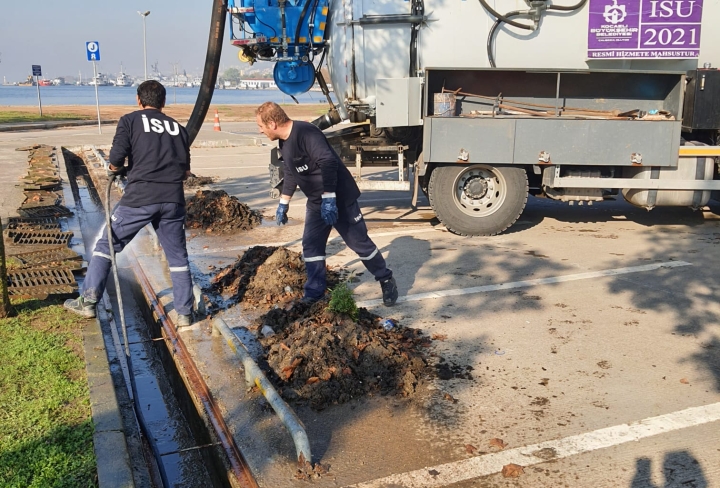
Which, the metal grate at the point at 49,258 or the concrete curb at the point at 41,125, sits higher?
the concrete curb at the point at 41,125

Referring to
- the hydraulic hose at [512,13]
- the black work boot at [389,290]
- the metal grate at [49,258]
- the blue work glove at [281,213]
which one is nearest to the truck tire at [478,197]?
the hydraulic hose at [512,13]

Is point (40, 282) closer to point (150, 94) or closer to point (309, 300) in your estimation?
point (150, 94)

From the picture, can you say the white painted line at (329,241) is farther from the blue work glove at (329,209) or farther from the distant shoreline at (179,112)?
the distant shoreline at (179,112)

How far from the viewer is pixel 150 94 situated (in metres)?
5.13

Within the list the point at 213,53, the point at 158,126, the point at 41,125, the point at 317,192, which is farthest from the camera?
the point at 41,125

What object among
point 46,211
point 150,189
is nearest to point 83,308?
point 150,189

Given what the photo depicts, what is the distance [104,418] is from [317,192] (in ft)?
8.28

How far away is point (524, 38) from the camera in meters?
8.20

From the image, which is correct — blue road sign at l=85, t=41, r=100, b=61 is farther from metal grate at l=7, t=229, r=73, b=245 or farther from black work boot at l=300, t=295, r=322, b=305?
black work boot at l=300, t=295, r=322, b=305

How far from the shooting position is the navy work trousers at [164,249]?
Answer: 523 centimetres

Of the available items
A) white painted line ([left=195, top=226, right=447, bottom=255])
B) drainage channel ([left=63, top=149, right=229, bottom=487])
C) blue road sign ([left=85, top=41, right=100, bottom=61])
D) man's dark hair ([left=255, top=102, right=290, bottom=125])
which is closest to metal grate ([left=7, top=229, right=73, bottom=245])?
drainage channel ([left=63, top=149, right=229, bottom=487])

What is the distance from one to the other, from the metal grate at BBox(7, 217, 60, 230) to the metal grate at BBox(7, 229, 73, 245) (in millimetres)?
185

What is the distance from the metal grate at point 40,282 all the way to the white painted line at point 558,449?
3.66 metres

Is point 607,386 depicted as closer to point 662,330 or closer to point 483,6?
point 662,330
